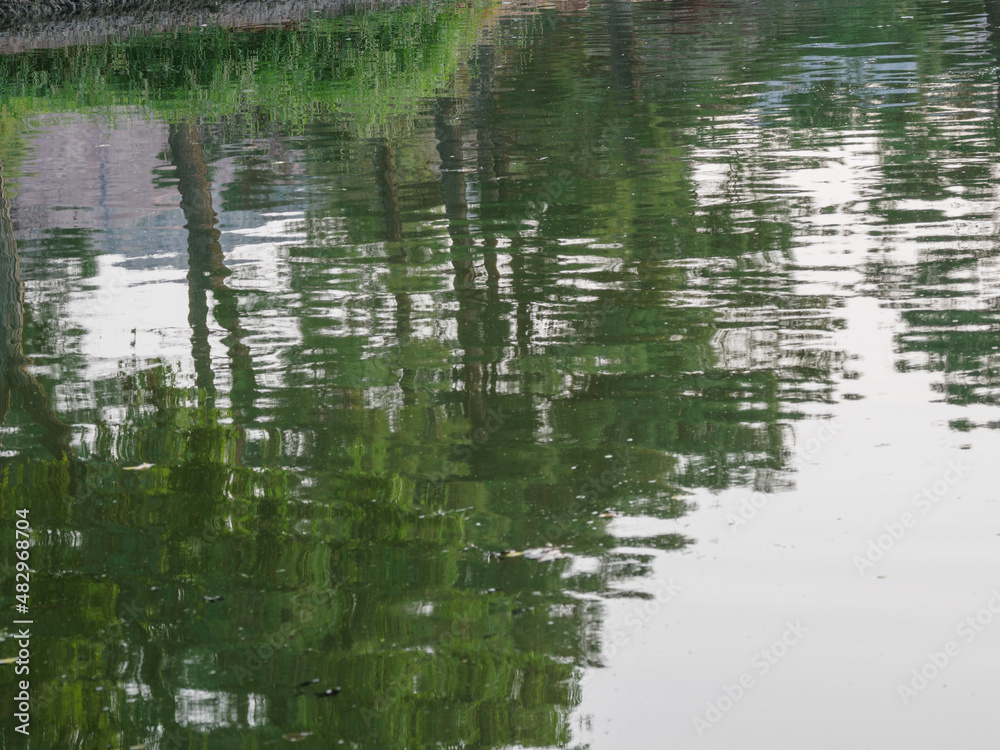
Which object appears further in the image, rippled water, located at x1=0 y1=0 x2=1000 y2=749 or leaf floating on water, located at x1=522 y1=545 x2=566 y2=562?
leaf floating on water, located at x1=522 y1=545 x2=566 y2=562

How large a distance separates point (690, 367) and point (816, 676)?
12.5 ft

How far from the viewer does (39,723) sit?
5418mm

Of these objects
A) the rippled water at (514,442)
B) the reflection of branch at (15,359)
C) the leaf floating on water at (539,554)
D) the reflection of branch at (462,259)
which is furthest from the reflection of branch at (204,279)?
the leaf floating on water at (539,554)

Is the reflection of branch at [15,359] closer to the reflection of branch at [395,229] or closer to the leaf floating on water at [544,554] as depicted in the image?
the reflection of branch at [395,229]

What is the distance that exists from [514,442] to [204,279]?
17.8 feet

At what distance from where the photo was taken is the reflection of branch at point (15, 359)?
8.67 meters

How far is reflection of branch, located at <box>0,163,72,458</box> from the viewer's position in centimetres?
867

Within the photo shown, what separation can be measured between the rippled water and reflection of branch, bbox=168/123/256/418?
66 millimetres

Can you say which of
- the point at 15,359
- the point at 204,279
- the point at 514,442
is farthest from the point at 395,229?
the point at 514,442

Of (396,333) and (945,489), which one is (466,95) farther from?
(945,489)

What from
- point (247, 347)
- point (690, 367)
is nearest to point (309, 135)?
point (247, 347)

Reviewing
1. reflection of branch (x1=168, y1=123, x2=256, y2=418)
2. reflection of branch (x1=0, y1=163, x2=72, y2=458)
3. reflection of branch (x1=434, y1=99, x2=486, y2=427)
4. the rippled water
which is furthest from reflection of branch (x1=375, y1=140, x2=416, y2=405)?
reflection of branch (x1=0, y1=163, x2=72, y2=458)

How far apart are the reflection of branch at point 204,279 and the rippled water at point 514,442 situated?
0.22ft

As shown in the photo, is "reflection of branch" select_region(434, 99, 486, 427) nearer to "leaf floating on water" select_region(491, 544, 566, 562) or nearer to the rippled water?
the rippled water
